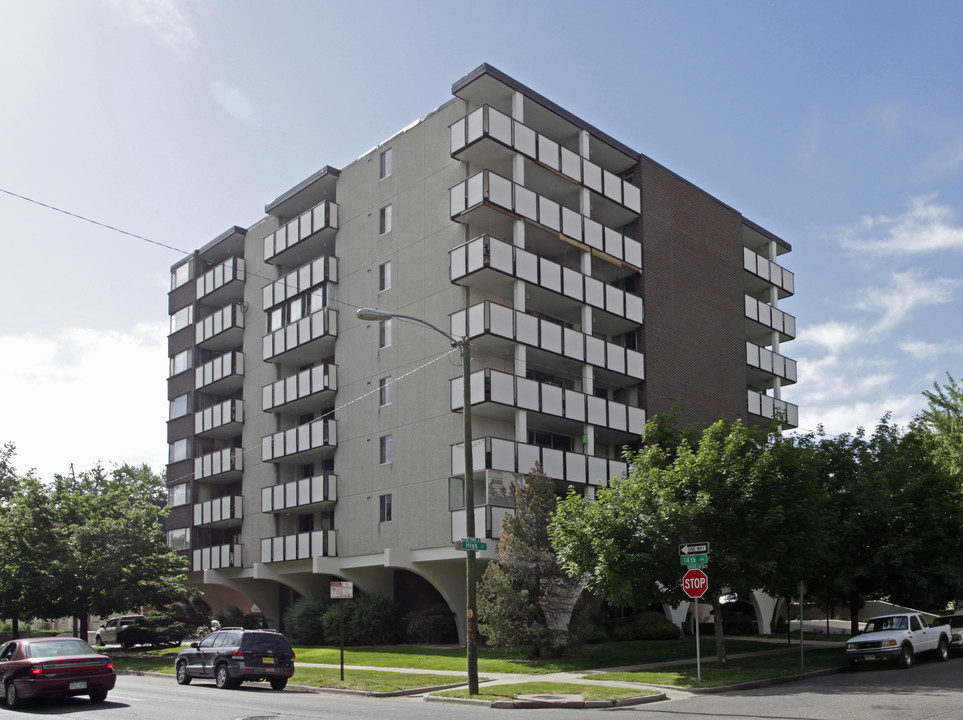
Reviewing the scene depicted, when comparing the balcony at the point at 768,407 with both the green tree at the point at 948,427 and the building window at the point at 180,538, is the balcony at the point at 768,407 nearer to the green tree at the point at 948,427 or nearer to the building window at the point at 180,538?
the green tree at the point at 948,427

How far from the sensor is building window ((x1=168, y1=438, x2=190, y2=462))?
51412mm

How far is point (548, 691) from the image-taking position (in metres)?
20.8

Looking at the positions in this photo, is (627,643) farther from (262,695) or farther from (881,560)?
(262,695)

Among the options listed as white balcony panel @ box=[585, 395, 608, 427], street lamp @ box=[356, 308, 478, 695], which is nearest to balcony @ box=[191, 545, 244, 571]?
white balcony panel @ box=[585, 395, 608, 427]

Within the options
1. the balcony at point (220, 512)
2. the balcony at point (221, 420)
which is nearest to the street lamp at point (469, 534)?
the balcony at point (220, 512)

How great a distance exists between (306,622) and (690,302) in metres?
21.9

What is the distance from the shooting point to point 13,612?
1507 inches

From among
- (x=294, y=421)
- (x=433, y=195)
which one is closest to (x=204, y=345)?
(x=294, y=421)

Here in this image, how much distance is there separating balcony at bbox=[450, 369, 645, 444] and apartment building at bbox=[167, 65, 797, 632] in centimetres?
8

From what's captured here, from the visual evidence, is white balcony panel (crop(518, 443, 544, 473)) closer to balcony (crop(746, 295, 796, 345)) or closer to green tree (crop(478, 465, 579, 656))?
green tree (crop(478, 465, 579, 656))

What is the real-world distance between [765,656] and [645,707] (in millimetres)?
12264

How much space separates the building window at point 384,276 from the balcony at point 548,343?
559 cm

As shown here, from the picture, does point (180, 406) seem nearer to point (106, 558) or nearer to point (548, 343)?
point (106, 558)

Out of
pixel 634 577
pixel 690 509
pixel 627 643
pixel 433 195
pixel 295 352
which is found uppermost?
pixel 433 195
